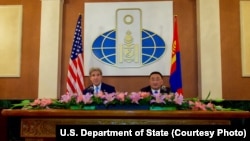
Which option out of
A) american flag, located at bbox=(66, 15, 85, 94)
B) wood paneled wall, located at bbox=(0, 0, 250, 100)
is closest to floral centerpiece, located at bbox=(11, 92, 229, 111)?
american flag, located at bbox=(66, 15, 85, 94)

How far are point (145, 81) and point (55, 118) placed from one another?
10.3ft

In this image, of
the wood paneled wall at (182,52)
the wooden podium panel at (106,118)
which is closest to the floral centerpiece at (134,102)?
the wooden podium panel at (106,118)

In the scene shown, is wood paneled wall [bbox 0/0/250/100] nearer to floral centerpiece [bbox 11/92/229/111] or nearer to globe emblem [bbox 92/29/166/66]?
globe emblem [bbox 92/29/166/66]

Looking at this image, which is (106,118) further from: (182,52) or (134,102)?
(182,52)

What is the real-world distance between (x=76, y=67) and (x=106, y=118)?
2.71 metres

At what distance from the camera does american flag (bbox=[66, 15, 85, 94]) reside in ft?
17.1

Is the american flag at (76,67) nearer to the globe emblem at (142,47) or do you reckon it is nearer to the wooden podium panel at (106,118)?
the globe emblem at (142,47)

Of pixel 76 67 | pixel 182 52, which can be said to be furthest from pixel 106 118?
pixel 182 52

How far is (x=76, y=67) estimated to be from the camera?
536 centimetres

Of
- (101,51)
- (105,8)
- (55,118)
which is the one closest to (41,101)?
(55,118)

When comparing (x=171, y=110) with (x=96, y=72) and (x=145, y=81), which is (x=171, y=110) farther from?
(x=145, y=81)

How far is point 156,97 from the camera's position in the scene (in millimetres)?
2902

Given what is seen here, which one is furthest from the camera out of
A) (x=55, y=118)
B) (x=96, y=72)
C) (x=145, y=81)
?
(x=145, y=81)

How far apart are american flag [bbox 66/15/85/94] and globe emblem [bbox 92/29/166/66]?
39cm
